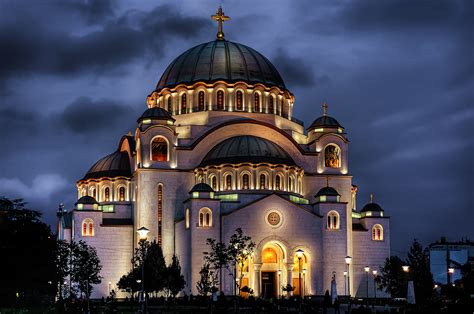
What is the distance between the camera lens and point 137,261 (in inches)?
2857

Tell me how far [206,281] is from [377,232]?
65.7ft

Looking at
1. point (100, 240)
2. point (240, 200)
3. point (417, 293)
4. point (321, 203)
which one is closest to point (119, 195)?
point (100, 240)

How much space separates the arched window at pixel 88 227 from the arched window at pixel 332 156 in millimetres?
19872

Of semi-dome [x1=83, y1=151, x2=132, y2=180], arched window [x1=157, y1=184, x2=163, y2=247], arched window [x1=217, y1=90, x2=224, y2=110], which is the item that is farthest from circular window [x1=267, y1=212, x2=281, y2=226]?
semi-dome [x1=83, y1=151, x2=132, y2=180]

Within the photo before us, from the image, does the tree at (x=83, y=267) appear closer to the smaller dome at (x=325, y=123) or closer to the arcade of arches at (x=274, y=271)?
the arcade of arches at (x=274, y=271)

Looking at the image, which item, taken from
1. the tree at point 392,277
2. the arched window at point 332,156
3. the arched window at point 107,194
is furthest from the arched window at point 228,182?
the tree at point 392,277

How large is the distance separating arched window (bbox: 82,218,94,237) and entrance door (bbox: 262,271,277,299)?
14373 mm

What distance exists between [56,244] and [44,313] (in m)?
22.5

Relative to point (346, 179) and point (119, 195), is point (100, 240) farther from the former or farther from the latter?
point (346, 179)

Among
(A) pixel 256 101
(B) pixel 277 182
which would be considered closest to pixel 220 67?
(A) pixel 256 101

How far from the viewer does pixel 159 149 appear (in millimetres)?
75500

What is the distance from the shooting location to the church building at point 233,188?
70438mm

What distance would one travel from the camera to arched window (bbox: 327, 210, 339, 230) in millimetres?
72812

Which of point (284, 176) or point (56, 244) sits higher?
point (284, 176)
